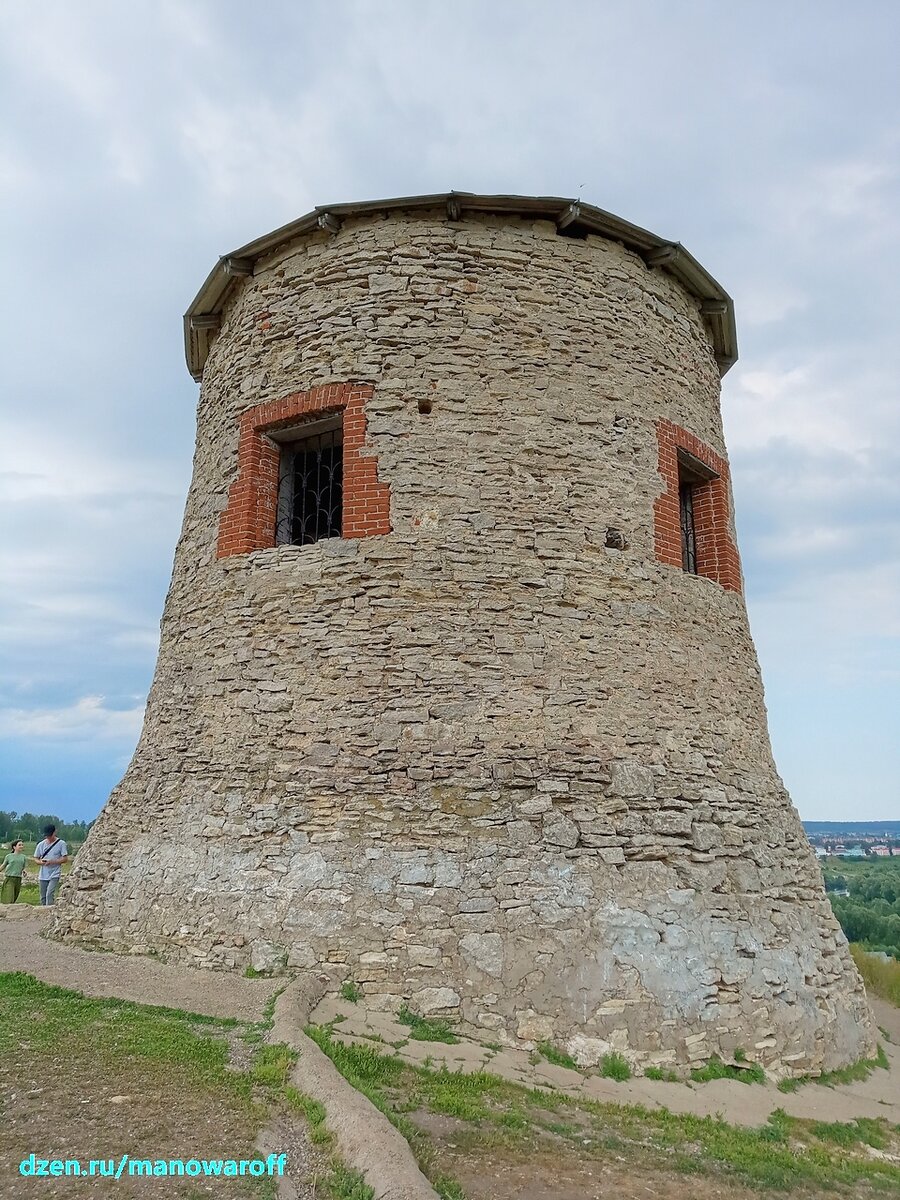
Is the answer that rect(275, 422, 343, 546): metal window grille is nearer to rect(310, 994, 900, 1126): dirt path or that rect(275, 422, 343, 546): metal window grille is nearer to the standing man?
rect(310, 994, 900, 1126): dirt path

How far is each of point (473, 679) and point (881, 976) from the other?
804 cm

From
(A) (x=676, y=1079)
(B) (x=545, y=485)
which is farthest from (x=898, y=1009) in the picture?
(B) (x=545, y=485)

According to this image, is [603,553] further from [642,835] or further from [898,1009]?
[898,1009]

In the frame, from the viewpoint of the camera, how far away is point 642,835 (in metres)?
6.29

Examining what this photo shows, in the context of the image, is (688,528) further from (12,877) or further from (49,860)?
(12,877)

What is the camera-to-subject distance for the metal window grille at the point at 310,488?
768 centimetres

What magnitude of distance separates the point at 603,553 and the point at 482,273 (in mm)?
2908

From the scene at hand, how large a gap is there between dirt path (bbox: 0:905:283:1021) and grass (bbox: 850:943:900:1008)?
8.00 metres

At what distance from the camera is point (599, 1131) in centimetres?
448

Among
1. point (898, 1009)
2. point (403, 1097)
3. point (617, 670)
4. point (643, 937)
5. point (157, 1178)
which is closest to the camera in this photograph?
point (157, 1178)

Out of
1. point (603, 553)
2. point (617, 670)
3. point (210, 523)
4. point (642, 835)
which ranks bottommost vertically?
point (642, 835)

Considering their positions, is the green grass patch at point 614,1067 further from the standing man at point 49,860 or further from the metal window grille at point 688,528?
the standing man at point 49,860

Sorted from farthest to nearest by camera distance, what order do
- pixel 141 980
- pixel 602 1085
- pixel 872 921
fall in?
1. pixel 872 921
2. pixel 141 980
3. pixel 602 1085

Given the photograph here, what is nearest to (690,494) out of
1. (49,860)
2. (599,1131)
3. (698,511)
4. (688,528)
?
(698,511)
